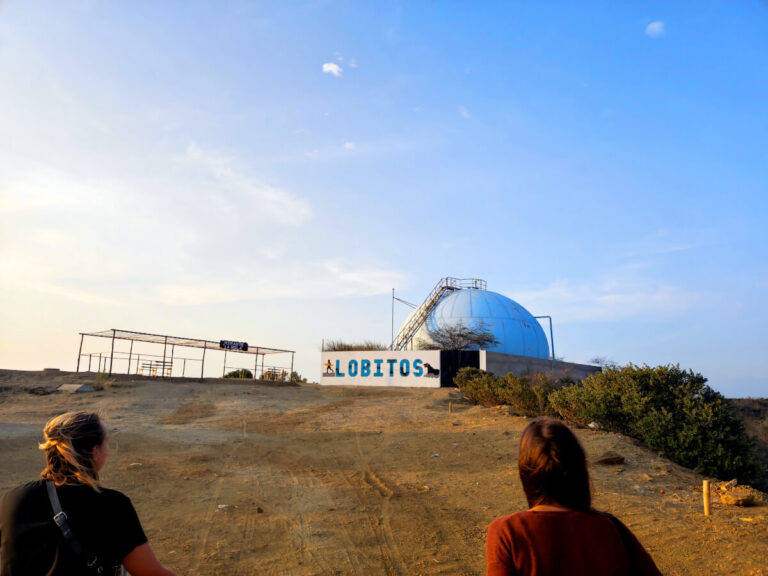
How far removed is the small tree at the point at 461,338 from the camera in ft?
122

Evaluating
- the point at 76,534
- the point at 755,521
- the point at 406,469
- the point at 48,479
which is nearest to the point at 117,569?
the point at 76,534

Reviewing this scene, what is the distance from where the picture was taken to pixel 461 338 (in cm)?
3741

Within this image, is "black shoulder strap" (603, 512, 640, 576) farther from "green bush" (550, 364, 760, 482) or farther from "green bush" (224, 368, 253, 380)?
"green bush" (224, 368, 253, 380)

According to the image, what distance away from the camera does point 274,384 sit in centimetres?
3141

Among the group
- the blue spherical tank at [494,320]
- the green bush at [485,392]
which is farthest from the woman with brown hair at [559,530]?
the blue spherical tank at [494,320]

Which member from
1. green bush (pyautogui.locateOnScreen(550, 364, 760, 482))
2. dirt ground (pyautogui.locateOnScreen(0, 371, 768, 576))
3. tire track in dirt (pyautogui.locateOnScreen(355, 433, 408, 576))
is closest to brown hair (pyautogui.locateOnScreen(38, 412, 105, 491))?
dirt ground (pyautogui.locateOnScreen(0, 371, 768, 576))

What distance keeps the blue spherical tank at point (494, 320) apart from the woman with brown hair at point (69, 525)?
36130mm

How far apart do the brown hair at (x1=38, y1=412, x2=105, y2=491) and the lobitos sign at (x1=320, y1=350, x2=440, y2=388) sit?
31462mm

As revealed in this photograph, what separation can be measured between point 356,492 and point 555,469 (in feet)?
25.0

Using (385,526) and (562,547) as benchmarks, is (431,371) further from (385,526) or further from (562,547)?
(562,547)

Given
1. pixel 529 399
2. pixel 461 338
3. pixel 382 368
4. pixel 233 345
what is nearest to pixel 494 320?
pixel 461 338

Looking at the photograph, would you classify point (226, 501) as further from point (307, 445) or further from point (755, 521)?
point (755, 521)

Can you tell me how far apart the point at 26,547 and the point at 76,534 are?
23 centimetres

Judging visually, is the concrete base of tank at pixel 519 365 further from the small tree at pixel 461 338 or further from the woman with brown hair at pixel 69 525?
the woman with brown hair at pixel 69 525
